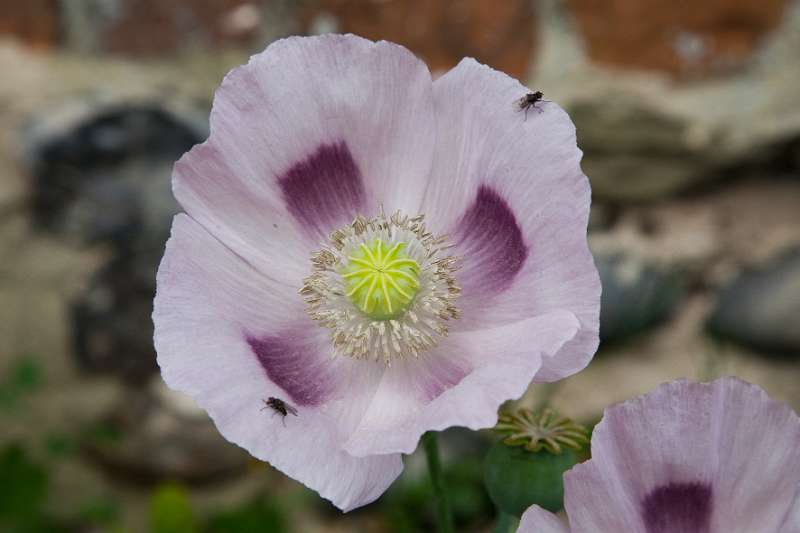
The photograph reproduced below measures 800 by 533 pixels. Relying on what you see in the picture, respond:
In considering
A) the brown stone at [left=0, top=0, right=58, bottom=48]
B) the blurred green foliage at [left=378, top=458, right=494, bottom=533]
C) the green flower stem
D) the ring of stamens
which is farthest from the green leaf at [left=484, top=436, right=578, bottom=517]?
the brown stone at [left=0, top=0, right=58, bottom=48]

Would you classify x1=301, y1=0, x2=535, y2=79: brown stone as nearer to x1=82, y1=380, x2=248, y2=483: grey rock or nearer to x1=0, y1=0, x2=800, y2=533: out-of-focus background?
x1=0, y1=0, x2=800, y2=533: out-of-focus background

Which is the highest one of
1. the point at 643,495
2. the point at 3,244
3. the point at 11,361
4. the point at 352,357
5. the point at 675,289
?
the point at 675,289

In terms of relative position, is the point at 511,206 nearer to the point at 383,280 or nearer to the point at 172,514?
the point at 383,280

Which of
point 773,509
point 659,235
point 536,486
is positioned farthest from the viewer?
point 659,235

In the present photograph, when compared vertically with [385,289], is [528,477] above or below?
below

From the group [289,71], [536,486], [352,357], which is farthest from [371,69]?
[536,486]

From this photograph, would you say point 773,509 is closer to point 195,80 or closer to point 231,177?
point 231,177

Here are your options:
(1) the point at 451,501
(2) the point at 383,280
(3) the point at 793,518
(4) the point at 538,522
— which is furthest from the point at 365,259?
(1) the point at 451,501
